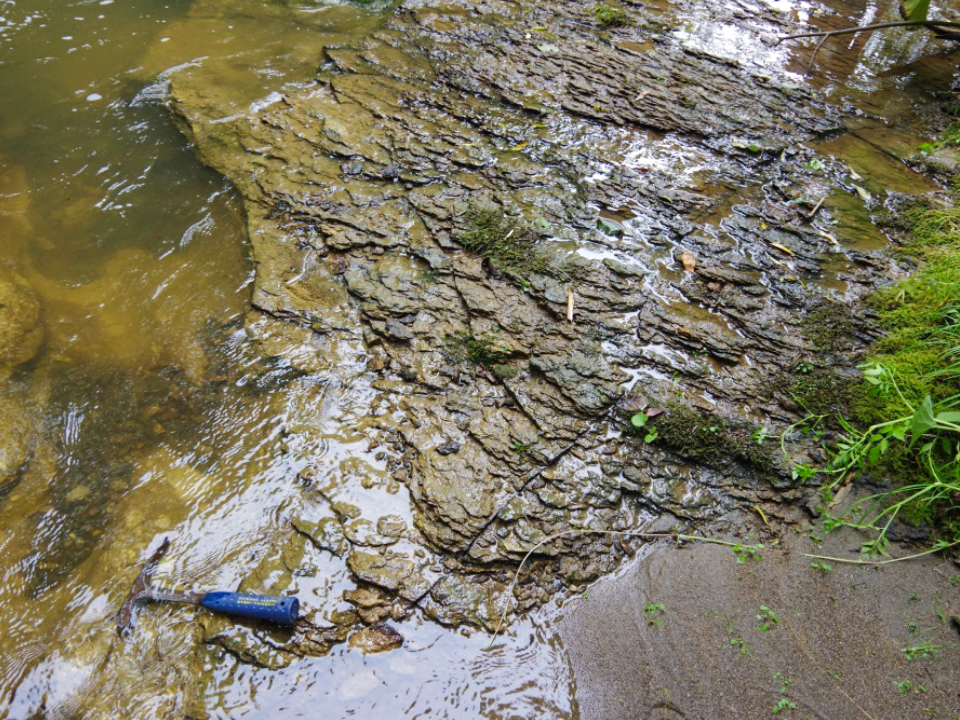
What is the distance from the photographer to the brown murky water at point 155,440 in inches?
80.5

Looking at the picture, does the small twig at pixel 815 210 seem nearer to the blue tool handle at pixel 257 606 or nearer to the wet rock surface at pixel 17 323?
the blue tool handle at pixel 257 606

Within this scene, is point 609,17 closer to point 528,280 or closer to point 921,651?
point 528,280

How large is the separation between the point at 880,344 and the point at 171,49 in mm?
6158

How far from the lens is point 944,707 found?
6.31 feet

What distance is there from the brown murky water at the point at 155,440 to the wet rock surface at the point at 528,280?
123 millimetres

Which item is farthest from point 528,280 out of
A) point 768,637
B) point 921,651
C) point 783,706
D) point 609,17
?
point 609,17

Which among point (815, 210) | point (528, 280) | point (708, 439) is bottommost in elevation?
point (708, 439)

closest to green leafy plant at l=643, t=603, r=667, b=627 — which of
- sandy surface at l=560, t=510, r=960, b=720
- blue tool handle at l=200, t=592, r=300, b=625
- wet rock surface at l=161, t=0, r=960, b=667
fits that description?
sandy surface at l=560, t=510, r=960, b=720

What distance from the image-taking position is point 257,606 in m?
2.12

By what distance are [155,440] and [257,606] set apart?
1.07 meters

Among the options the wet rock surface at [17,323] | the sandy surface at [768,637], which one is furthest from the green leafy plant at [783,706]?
the wet rock surface at [17,323]

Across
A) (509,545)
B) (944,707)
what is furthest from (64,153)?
(944,707)

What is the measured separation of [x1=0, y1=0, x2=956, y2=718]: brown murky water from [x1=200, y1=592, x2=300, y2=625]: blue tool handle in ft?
Result: 0.35

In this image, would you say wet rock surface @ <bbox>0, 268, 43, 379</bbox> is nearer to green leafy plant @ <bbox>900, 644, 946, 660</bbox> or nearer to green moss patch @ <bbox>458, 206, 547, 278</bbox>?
green moss patch @ <bbox>458, 206, 547, 278</bbox>
